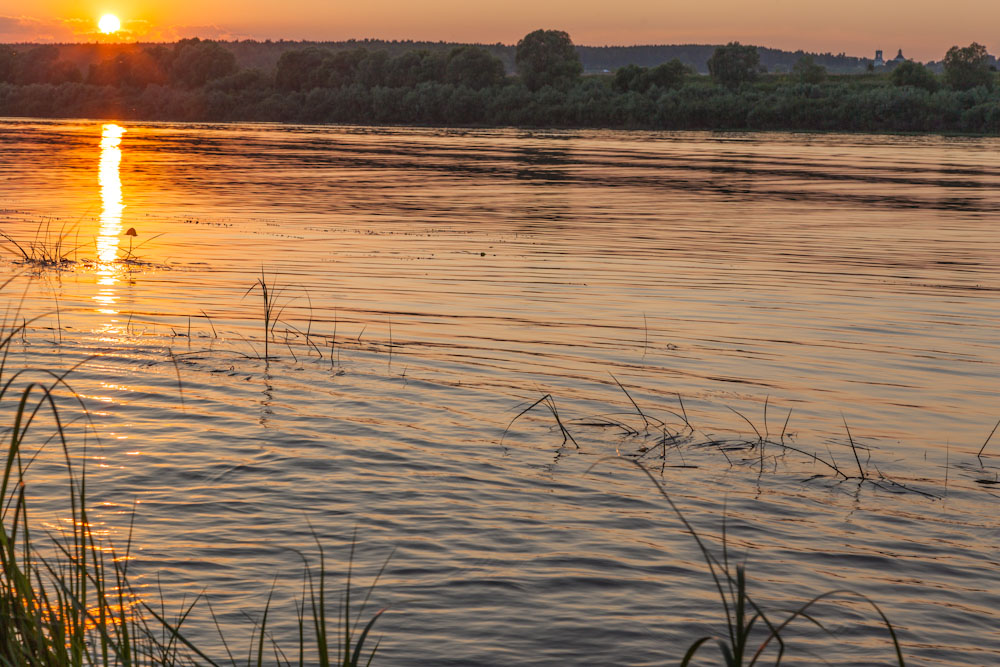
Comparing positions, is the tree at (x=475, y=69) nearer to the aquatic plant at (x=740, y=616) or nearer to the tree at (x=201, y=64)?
the tree at (x=201, y=64)

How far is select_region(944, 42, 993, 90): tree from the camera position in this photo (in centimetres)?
13788

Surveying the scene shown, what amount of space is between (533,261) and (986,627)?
731 inches

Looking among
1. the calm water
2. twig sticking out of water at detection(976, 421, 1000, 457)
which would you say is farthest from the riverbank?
twig sticking out of water at detection(976, 421, 1000, 457)

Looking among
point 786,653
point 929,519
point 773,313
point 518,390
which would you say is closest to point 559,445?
point 518,390

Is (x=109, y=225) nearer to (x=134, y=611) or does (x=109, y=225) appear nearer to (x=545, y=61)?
(x=134, y=611)

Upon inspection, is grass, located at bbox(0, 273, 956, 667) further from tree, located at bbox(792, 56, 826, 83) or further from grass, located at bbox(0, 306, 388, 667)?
tree, located at bbox(792, 56, 826, 83)

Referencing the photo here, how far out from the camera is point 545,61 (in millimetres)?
152500

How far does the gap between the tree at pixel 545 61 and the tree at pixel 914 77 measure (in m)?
40.8

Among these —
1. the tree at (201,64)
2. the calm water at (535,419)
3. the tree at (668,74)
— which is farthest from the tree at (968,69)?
the calm water at (535,419)

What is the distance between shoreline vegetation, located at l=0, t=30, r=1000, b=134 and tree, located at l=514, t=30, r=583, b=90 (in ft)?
0.44

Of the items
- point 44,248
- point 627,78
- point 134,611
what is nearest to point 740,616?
point 134,611

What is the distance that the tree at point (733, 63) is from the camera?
158500 mm

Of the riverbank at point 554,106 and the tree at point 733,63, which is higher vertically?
the tree at point 733,63

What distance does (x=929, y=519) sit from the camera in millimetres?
9383
